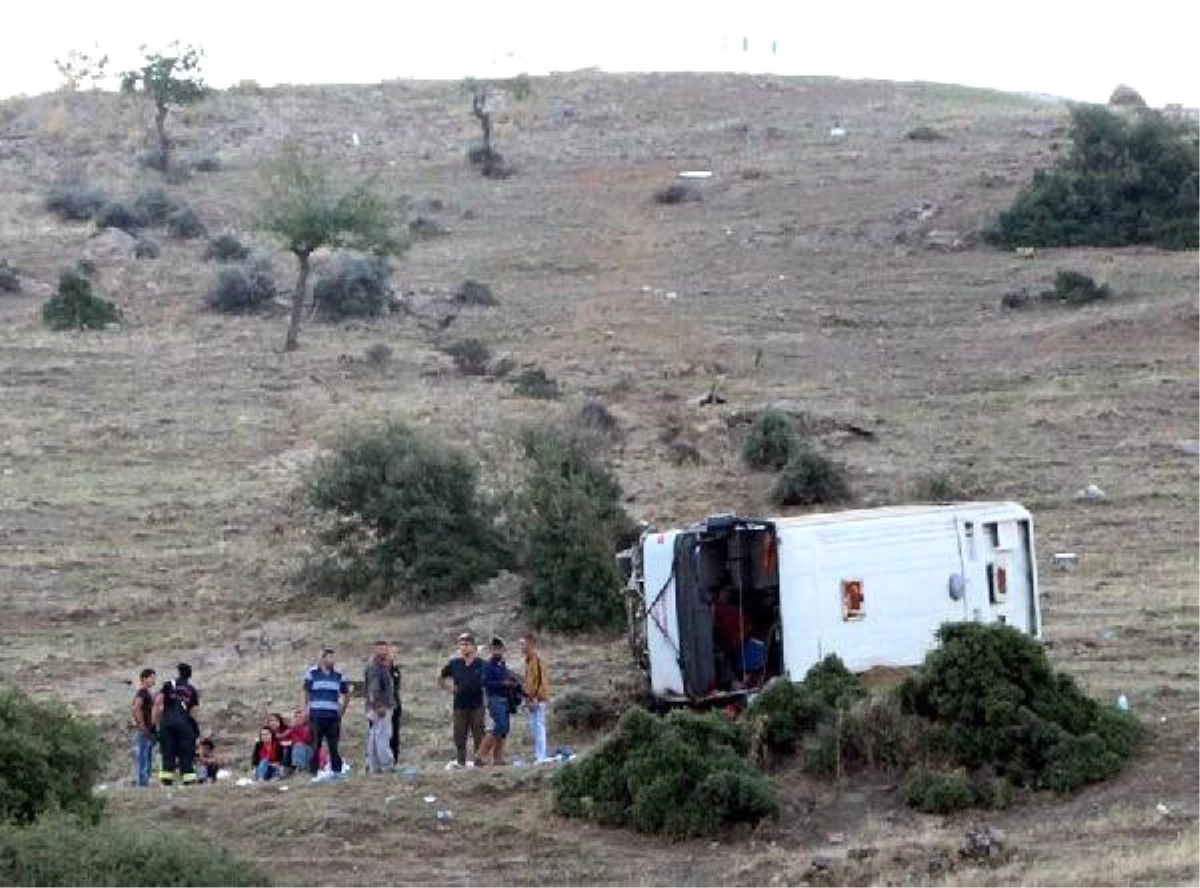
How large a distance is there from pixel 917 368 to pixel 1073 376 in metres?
3.40

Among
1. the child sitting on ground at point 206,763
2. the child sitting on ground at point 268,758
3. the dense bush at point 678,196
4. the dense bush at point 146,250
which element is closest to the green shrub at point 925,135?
the dense bush at point 678,196

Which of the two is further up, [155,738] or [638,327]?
[638,327]

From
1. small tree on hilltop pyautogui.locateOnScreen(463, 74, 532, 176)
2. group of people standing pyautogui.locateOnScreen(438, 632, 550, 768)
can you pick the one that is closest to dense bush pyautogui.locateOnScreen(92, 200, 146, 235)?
Answer: small tree on hilltop pyautogui.locateOnScreen(463, 74, 532, 176)

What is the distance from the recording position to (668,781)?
56.4ft

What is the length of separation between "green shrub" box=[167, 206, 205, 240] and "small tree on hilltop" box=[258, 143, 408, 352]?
40.5ft

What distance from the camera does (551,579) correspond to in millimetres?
28422

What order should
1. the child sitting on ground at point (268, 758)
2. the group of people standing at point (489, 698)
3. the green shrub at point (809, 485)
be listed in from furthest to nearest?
the green shrub at point (809, 485), the child sitting on ground at point (268, 758), the group of people standing at point (489, 698)

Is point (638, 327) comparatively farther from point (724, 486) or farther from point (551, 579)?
point (551, 579)

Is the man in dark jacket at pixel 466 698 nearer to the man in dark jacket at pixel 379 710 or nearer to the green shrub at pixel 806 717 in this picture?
the man in dark jacket at pixel 379 710

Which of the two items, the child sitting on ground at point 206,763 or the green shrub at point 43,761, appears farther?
the child sitting on ground at point 206,763

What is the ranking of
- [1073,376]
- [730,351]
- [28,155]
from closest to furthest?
1. [1073,376]
2. [730,351]
3. [28,155]

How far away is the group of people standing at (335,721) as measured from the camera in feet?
66.8

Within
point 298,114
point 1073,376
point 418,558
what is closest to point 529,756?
point 418,558

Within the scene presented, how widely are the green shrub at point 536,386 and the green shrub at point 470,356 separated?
1281mm
